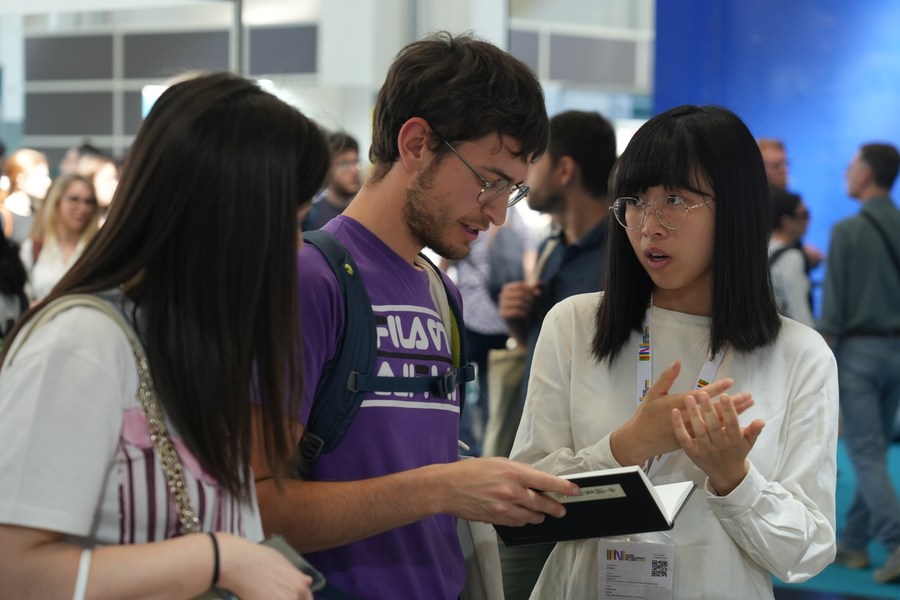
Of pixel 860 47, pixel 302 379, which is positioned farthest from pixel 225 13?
pixel 302 379

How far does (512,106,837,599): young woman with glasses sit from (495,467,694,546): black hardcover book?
20 cm

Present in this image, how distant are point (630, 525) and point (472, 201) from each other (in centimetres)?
61

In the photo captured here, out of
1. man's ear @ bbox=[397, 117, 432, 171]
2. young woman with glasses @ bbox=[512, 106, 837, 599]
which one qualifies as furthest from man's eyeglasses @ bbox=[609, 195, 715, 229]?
man's ear @ bbox=[397, 117, 432, 171]

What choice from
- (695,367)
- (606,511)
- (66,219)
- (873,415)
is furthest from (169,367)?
(66,219)

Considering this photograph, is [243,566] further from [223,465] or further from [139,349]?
[139,349]

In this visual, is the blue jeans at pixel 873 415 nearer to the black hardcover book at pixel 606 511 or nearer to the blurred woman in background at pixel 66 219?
the black hardcover book at pixel 606 511

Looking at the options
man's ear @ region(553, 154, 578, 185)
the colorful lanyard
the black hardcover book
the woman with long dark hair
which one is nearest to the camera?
the woman with long dark hair

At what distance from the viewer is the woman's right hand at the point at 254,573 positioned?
1.23 m

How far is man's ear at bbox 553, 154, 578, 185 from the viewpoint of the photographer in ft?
12.9

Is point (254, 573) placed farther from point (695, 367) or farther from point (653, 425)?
point (695, 367)

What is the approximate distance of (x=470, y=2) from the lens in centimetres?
859

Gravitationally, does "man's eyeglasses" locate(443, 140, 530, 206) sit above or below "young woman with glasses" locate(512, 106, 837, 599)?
above

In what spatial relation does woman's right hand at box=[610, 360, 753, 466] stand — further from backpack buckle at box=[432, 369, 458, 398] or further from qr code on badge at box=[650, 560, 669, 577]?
backpack buckle at box=[432, 369, 458, 398]

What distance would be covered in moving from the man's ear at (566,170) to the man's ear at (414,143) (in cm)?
212
